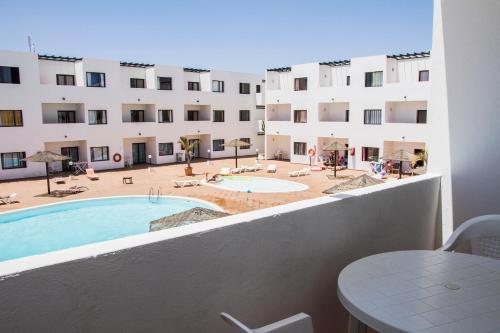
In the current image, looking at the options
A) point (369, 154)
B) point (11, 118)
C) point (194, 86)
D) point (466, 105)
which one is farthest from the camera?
point (194, 86)

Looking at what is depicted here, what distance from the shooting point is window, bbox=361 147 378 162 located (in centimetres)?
3033

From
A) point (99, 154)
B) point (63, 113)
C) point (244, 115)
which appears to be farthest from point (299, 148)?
point (63, 113)

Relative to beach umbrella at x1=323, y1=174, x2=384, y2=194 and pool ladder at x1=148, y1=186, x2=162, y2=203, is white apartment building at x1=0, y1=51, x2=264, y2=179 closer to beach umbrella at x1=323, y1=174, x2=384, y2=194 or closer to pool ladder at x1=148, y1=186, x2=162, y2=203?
pool ladder at x1=148, y1=186, x2=162, y2=203

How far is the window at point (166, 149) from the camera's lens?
1368 inches

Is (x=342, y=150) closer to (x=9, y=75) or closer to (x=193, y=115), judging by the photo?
(x=193, y=115)

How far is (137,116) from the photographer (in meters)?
34.2

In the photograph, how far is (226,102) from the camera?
38.7 meters

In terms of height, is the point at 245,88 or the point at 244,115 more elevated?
the point at 245,88

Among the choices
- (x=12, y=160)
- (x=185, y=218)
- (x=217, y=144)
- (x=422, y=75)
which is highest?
(x=422, y=75)

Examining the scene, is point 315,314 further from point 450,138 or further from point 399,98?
point 399,98

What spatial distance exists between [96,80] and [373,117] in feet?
71.8

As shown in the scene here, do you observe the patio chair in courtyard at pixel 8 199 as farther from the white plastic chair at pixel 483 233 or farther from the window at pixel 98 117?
the white plastic chair at pixel 483 233

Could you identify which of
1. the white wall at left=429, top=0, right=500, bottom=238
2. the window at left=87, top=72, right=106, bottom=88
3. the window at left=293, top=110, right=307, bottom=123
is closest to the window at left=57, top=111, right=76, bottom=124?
the window at left=87, top=72, right=106, bottom=88

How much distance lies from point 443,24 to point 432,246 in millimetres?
3189
